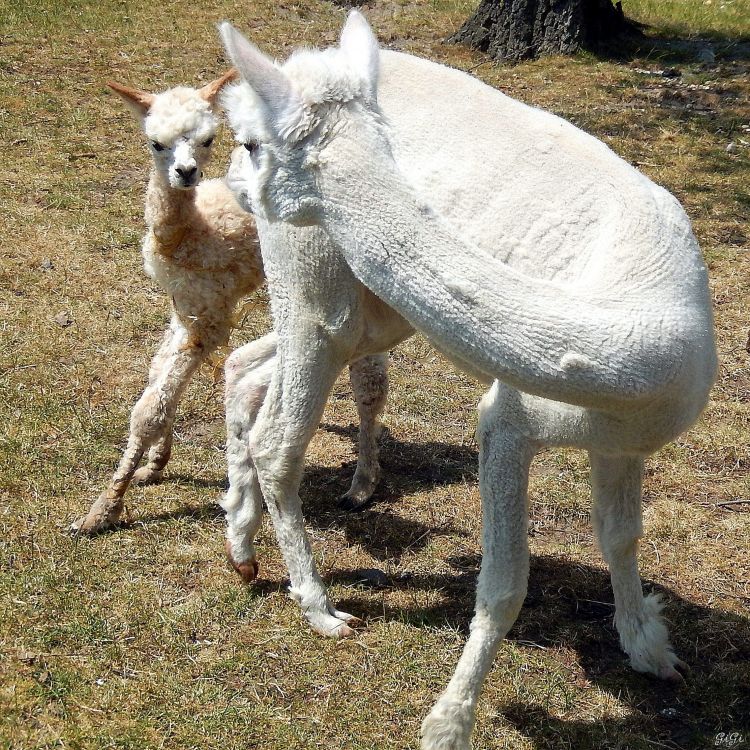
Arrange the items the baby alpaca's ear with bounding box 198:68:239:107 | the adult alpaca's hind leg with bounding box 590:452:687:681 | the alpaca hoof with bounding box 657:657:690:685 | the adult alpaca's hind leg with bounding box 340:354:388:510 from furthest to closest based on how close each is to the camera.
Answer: the adult alpaca's hind leg with bounding box 340:354:388:510
the baby alpaca's ear with bounding box 198:68:239:107
the alpaca hoof with bounding box 657:657:690:685
the adult alpaca's hind leg with bounding box 590:452:687:681

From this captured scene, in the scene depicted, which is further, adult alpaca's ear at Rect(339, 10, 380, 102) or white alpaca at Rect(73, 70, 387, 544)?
A: white alpaca at Rect(73, 70, 387, 544)

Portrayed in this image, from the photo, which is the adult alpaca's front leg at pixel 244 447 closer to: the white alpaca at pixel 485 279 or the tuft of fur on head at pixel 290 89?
the white alpaca at pixel 485 279

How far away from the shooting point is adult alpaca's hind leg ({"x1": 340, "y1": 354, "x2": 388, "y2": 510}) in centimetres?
488

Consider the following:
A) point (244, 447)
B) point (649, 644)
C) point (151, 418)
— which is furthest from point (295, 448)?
point (649, 644)

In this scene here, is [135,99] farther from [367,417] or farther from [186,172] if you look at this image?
[367,417]

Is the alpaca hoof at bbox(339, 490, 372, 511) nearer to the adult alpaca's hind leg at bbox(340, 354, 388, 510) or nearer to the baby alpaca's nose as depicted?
the adult alpaca's hind leg at bbox(340, 354, 388, 510)

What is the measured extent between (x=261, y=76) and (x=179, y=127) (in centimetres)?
227

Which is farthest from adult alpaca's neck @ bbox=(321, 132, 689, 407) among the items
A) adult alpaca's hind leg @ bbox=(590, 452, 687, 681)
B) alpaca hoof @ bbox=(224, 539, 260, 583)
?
alpaca hoof @ bbox=(224, 539, 260, 583)

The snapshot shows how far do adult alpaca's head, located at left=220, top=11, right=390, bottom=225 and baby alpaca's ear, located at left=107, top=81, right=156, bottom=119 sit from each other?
90.0 inches

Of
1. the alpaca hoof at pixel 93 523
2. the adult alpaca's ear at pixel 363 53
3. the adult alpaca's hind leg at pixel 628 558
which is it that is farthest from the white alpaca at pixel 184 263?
the adult alpaca's ear at pixel 363 53

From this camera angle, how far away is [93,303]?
6.54 meters

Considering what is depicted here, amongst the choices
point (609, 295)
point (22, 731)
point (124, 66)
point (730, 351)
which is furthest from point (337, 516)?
point (124, 66)

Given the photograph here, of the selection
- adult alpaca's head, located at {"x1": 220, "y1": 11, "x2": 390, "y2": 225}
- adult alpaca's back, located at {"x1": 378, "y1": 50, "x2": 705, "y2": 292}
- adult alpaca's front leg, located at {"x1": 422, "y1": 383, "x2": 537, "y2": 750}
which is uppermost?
adult alpaca's head, located at {"x1": 220, "y1": 11, "x2": 390, "y2": 225}

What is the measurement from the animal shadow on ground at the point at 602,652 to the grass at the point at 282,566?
0.03 feet
